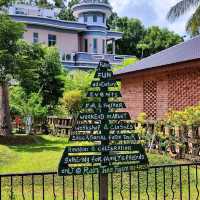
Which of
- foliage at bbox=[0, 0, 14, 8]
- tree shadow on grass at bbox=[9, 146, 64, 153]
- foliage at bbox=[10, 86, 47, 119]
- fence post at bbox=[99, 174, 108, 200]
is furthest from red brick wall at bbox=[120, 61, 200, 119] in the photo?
fence post at bbox=[99, 174, 108, 200]

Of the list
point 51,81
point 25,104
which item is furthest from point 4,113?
point 51,81

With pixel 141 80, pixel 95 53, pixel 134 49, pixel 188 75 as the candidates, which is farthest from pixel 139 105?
pixel 134 49

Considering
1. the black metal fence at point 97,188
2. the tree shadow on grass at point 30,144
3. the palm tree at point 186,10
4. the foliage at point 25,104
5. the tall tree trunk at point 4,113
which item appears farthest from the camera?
the foliage at point 25,104

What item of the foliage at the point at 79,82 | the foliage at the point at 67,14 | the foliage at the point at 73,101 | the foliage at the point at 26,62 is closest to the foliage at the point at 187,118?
the foliage at the point at 26,62

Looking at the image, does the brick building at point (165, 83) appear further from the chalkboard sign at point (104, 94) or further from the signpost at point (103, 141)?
the signpost at point (103, 141)

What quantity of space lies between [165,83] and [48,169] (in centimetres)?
692

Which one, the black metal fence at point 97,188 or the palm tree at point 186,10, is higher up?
the palm tree at point 186,10

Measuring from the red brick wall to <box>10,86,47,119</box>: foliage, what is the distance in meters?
4.24

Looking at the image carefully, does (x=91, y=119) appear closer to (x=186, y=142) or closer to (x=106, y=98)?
(x=106, y=98)

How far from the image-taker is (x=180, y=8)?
20.8 metres

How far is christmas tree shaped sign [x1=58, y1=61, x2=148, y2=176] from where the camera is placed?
6320 millimetres

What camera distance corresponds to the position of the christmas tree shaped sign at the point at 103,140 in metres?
6.32

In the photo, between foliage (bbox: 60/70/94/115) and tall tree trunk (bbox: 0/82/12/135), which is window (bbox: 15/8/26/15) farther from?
tall tree trunk (bbox: 0/82/12/135)

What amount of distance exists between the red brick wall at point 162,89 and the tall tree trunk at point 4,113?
4.78 m
